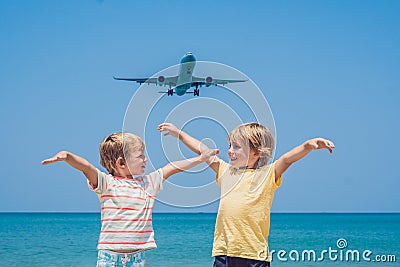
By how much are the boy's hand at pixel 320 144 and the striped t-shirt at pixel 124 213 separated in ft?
3.92

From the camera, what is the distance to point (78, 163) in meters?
3.94

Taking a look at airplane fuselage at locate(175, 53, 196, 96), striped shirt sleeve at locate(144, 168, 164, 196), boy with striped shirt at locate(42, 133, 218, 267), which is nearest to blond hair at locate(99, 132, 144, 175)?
boy with striped shirt at locate(42, 133, 218, 267)

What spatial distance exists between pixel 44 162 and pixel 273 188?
1.55 m

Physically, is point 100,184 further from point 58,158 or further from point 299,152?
point 299,152

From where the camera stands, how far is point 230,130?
458 cm

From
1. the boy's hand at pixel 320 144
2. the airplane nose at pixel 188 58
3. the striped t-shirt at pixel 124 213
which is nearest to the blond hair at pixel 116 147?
the striped t-shirt at pixel 124 213

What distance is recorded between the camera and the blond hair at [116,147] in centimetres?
433

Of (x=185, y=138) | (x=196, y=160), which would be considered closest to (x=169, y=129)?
(x=185, y=138)

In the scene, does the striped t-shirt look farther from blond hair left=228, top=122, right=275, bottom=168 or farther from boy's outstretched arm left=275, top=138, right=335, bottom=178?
boy's outstretched arm left=275, top=138, right=335, bottom=178

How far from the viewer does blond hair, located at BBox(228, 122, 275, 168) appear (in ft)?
14.3

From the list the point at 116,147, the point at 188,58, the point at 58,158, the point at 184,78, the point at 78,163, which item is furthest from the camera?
the point at 188,58

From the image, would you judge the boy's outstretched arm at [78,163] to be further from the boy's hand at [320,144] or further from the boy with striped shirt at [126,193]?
the boy's hand at [320,144]

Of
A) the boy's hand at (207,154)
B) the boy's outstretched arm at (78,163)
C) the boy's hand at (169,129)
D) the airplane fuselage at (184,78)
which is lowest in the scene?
the boy's outstretched arm at (78,163)

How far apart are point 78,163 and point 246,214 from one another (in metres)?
1.16
